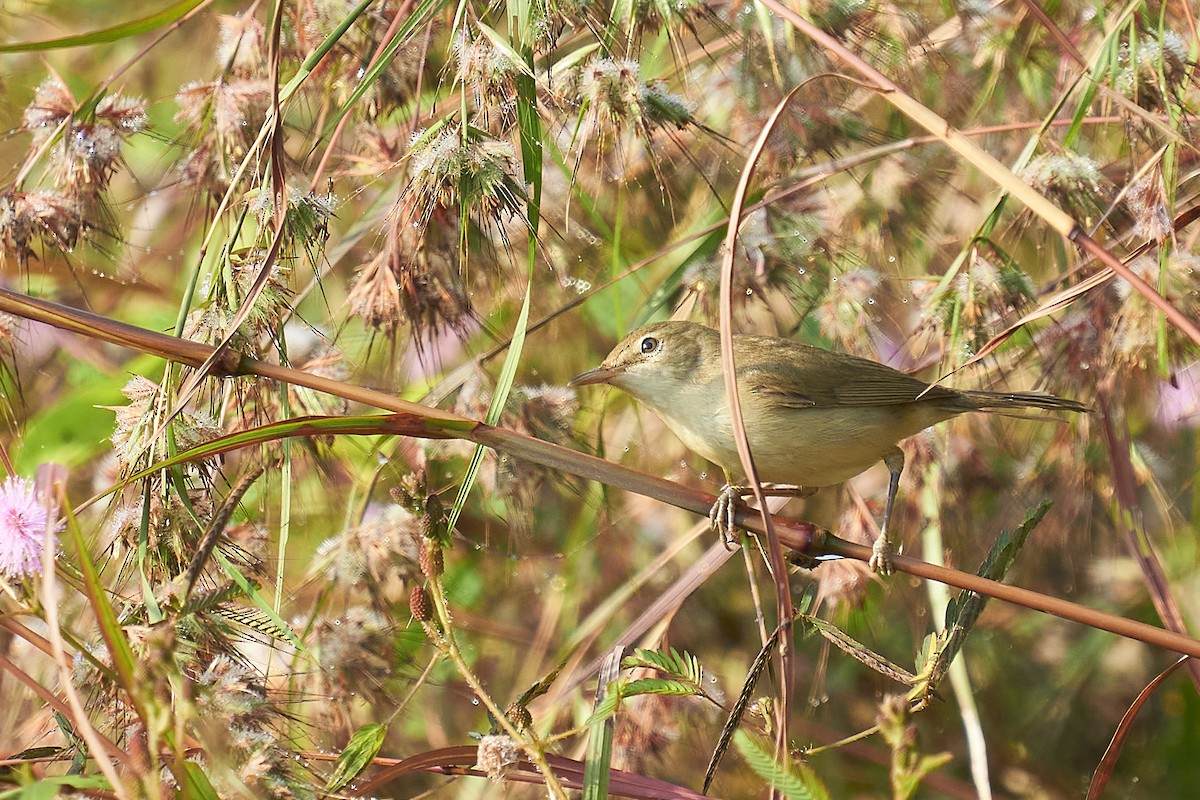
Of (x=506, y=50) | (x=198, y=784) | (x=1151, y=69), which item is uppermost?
(x=1151, y=69)

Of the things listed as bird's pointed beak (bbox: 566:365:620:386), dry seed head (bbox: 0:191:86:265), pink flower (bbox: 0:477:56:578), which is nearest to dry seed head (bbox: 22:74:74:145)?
dry seed head (bbox: 0:191:86:265)

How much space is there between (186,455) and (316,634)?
2.31ft

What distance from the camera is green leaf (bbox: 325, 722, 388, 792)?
4.83 feet

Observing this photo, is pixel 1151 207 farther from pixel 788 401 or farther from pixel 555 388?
pixel 555 388

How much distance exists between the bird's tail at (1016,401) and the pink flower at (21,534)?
1.77m

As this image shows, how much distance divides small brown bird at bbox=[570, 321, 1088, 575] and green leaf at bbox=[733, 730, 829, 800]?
0.93 m

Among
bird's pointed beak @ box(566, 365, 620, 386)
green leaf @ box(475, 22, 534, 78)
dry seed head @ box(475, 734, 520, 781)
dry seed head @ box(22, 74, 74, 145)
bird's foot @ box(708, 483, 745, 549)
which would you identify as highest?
dry seed head @ box(22, 74, 74, 145)

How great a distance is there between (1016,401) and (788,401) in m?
0.47

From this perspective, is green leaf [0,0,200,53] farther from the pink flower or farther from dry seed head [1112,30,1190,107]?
dry seed head [1112,30,1190,107]

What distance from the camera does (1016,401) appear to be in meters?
2.28

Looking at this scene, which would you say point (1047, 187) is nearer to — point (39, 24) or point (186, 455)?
point (186, 455)

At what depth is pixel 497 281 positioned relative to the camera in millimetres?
2207

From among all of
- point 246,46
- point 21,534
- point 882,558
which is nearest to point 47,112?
point 246,46

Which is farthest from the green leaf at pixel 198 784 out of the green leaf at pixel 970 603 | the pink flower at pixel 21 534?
the green leaf at pixel 970 603
